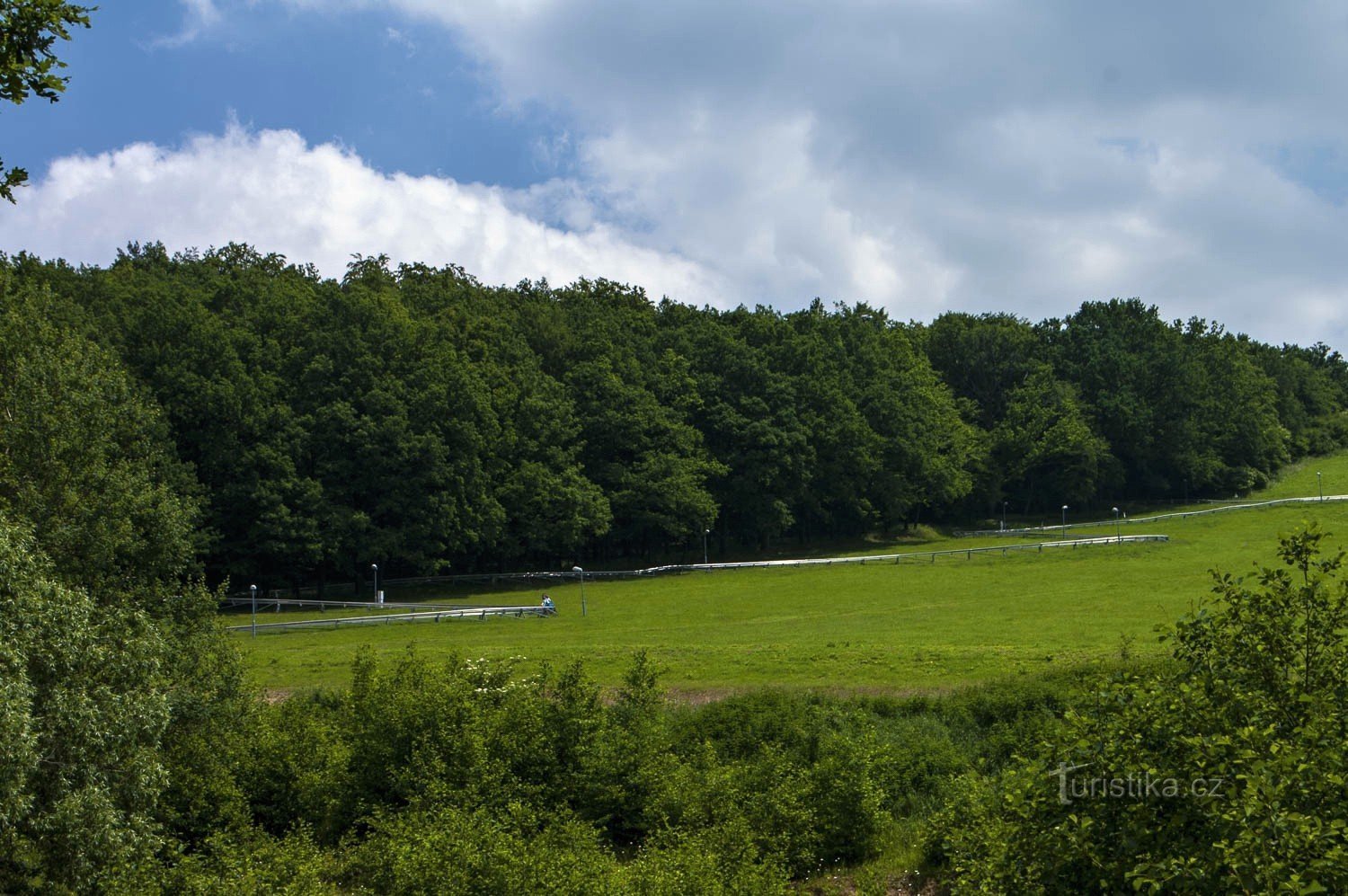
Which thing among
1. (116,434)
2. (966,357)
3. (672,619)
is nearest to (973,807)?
(116,434)

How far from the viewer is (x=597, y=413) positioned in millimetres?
76750

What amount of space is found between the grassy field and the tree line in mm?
7414

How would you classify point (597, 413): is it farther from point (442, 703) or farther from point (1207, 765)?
point (1207, 765)

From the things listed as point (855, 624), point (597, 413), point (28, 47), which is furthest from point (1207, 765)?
point (597, 413)

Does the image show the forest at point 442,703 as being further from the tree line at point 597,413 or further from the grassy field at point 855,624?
the grassy field at point 855,624

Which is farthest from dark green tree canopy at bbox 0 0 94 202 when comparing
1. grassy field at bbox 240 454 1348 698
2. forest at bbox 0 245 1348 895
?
grassy field at bbox 240 454 1348 698

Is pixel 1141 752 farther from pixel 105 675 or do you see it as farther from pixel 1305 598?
pixel 105 675

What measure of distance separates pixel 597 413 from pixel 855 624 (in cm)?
3343

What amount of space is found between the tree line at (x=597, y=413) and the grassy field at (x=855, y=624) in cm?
741

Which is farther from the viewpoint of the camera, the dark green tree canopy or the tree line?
the tree line

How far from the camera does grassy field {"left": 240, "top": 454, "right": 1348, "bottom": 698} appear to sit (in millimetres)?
34094

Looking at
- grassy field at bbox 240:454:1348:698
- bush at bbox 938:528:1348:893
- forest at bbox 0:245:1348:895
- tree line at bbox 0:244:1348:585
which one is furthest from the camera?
tree line at bbox 0:244:1348:585

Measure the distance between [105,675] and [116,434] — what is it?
11374 millimetres

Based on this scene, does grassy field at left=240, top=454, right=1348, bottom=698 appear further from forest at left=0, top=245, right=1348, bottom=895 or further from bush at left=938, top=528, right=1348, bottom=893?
bush at left=938, top=528, right=1348, bottom=893
